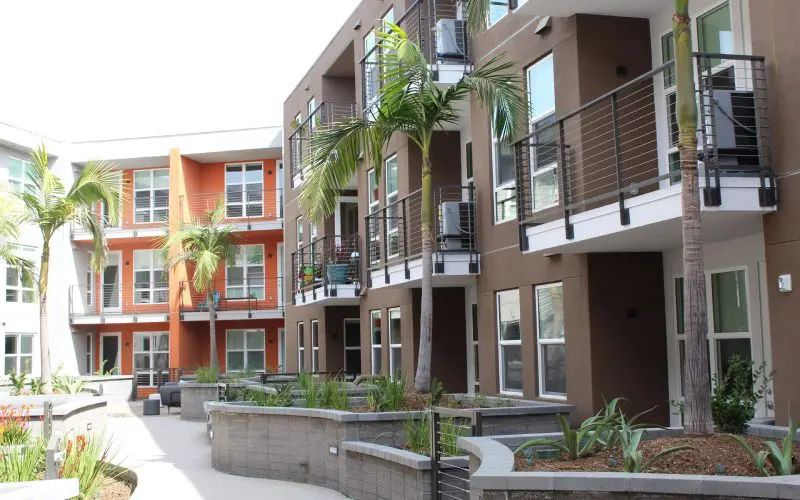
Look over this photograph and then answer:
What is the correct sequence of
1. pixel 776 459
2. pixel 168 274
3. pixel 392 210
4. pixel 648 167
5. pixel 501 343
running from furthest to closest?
1. pixel 168 274
2. pixel 392 210
3. pixel 501 343
4. pixel 648 167
5. pixel 776 459

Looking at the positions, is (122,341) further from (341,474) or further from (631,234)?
(631,234)

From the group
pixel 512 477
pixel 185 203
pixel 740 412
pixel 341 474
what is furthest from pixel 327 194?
pixel 185 203

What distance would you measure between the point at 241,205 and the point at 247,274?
271cm

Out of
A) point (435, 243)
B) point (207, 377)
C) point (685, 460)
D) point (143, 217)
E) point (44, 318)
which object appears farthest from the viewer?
point (143, 217)

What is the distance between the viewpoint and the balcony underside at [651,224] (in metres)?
8.87

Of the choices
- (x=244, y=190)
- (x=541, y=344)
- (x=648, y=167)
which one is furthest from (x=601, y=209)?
(x=244, y=190)

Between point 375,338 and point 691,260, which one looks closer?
point 691,260

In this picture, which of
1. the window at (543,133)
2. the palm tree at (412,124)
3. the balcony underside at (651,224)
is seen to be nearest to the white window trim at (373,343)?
the palm tree at (412,124)

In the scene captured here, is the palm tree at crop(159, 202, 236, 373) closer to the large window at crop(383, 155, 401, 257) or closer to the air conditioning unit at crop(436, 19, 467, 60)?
the large window at crop(383, 155, 401, 257)

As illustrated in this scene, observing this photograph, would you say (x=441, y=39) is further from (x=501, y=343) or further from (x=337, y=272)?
(x=337, y=272)

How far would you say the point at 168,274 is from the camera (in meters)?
34.7

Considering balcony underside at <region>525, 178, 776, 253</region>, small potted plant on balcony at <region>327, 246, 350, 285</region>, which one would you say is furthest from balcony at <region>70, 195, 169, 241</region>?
balcony underside at <region>525, 178, 776, 253</region>

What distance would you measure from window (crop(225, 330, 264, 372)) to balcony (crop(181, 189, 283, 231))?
4526 mm

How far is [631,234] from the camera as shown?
1026 cm
